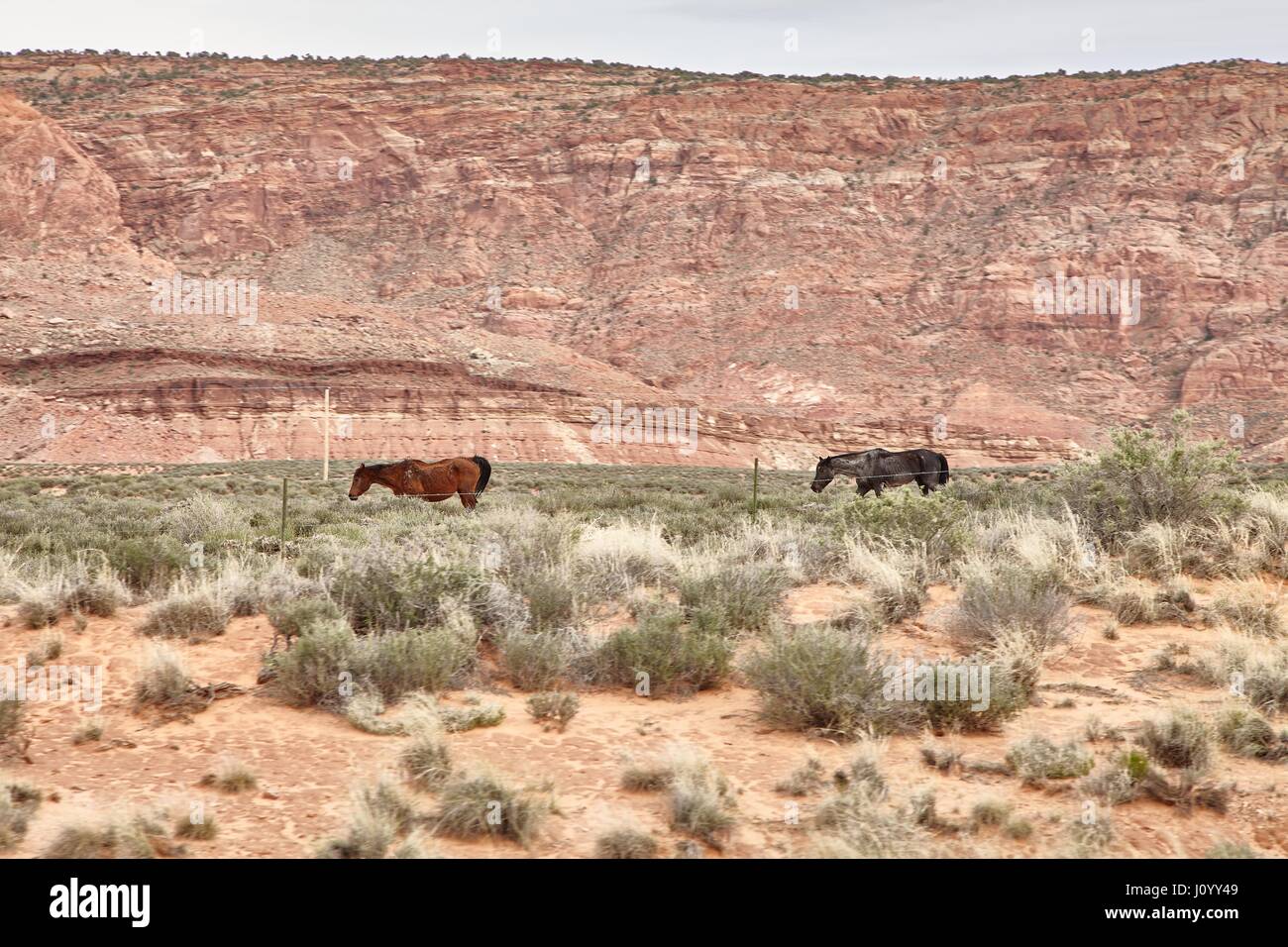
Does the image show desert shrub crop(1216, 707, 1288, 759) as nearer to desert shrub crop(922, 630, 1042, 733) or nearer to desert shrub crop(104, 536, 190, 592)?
desert shrub crop(922, 630, 1042, 733)

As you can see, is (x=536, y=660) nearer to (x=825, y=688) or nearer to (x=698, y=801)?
(x=825, y=688)

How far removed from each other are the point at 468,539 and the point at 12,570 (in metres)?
3.99

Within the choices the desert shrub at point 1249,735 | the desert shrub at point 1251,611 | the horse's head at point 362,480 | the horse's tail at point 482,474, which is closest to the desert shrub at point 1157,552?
the desert shrub at point 1251,611

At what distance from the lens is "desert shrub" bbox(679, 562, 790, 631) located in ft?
28.2

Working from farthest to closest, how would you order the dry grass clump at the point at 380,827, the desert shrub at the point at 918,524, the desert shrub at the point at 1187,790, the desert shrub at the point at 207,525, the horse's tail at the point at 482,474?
the horse's tail at the point at 482,474
the desert shrub at the point at 207,525
the desert shrub at the point at 918,524
the desert shrub at the point at 1187,790
the dry grass clump at the point at 380,827

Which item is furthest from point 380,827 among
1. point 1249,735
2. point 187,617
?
point 1249,735

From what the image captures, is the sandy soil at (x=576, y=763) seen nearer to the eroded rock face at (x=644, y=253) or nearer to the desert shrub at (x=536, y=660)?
the desert shrub at (x=536, y=660)

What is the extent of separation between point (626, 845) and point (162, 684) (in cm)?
353

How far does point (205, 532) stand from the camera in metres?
12.3

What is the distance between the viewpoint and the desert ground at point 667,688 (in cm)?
510

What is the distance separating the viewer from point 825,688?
21.4ft

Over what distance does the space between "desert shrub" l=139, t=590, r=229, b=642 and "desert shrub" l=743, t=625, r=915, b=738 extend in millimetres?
4254

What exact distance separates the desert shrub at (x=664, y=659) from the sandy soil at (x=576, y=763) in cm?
15

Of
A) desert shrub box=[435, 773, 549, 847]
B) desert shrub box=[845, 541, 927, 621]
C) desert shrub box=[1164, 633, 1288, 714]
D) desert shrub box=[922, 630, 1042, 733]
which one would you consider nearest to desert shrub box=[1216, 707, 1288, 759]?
desert shrub box=[1164, 633, 1288, 714]
